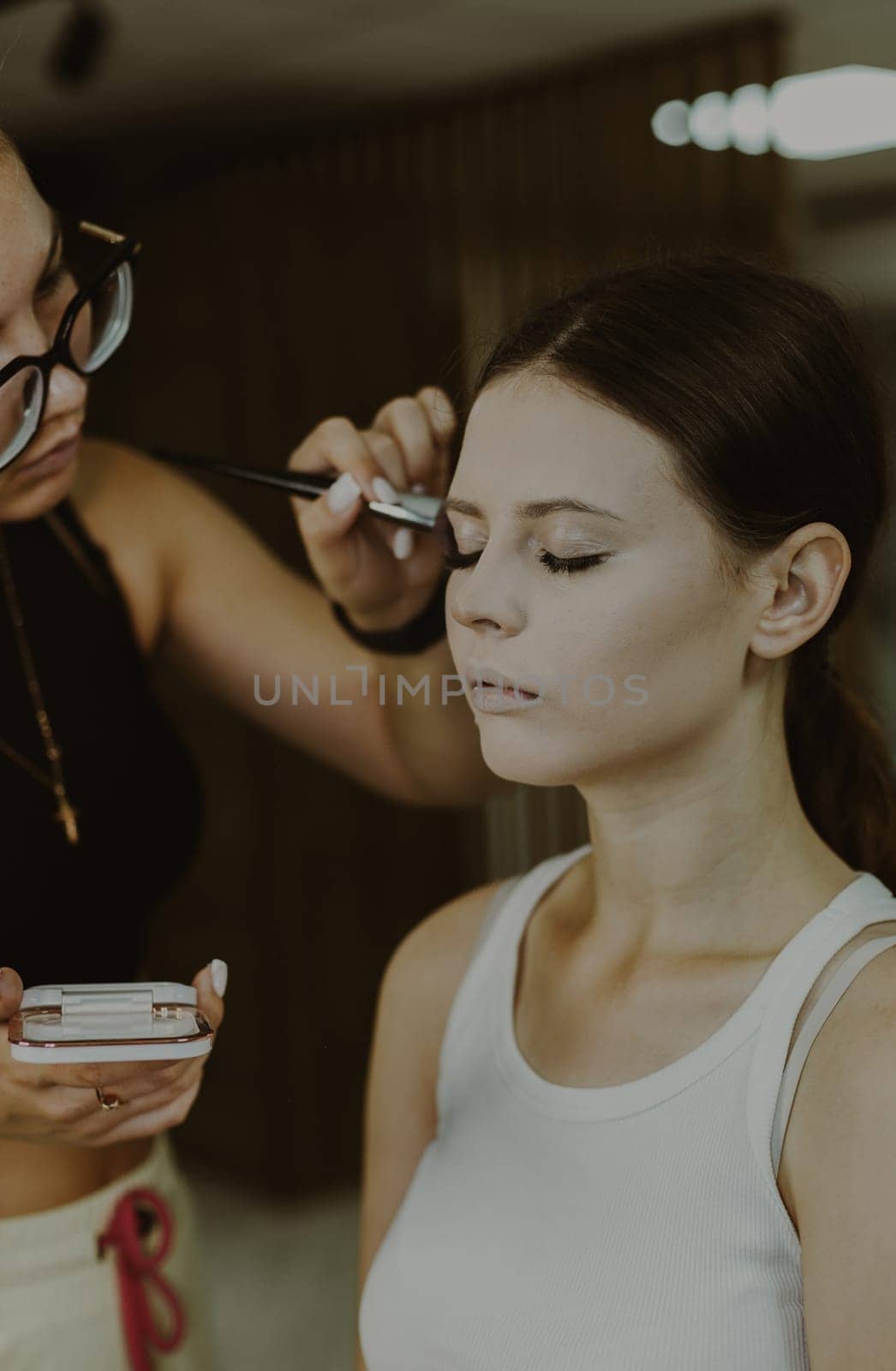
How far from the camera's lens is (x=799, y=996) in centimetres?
71

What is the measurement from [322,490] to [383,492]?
45 mm

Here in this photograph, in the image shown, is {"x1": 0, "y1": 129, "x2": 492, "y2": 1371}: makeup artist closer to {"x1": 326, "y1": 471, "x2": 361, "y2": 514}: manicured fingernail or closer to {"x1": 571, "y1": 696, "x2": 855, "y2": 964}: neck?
{"x1": 326, "y1": 471, "x2": 361, "y2": 514}: manicured fingernail

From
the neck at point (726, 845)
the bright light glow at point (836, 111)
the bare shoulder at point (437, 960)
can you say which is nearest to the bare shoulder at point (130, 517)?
the bare shoulder at point (437, 960)

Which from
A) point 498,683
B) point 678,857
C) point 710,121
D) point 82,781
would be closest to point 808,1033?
point 678,857

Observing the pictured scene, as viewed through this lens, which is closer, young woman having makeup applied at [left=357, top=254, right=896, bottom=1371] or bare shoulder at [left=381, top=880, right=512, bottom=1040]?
young woman having makeup applied at [left=357, top=254, right=896, bottom=1371]

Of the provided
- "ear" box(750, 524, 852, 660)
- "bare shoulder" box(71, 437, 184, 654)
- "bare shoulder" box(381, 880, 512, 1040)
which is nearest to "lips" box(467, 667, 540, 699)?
"ear" box(750, 524, 852, 660)

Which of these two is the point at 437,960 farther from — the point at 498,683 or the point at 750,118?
the point at 750,118

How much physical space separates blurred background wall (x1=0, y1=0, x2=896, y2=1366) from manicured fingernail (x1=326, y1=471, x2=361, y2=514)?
11cm

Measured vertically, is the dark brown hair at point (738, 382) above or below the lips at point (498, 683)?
above

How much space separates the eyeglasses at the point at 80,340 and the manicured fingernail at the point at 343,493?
16 centimetres

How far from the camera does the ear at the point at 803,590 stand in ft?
2.38

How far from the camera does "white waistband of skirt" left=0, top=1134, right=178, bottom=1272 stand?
85cm

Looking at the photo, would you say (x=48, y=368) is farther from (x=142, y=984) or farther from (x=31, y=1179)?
(x=31, y=1179)

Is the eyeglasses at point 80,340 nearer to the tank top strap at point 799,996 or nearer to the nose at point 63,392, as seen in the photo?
the nose at point 63,392
